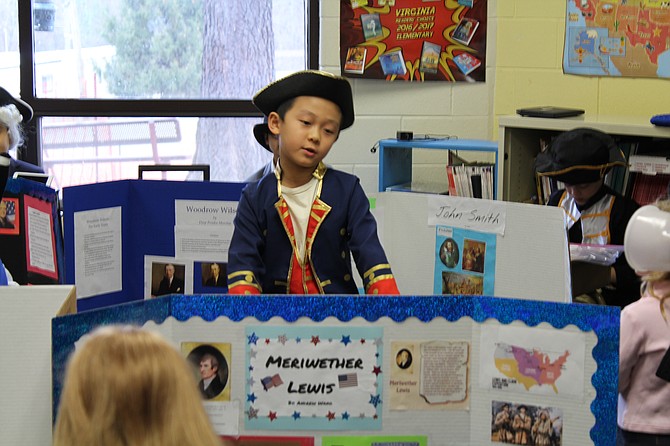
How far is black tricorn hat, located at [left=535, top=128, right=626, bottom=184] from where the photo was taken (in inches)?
114

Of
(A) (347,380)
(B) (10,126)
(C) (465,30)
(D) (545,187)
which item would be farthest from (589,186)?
(B) (10,126)

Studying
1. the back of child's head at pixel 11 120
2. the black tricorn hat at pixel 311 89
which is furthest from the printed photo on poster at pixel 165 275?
the back of child's head at pixel 11 120

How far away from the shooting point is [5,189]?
2.52 metres

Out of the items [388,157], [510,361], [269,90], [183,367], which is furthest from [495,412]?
[388,157]

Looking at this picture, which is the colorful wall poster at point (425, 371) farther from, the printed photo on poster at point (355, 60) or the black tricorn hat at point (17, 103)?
the printed photo on poster at point (355, 60)

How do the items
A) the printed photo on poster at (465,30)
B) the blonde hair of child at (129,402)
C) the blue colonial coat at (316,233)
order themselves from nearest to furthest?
the blonde hair of child at (129,402)
the blue colonial coat at (316,233)
the printed photo on poster at (465,30)

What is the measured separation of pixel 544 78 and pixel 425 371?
9.30ft

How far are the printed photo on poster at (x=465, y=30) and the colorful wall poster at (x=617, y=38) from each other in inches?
16.2

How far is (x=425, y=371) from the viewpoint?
1.51 m

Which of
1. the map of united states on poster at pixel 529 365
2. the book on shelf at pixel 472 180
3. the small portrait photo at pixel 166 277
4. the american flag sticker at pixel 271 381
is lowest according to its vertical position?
the small portrait photo at pixel 166 277

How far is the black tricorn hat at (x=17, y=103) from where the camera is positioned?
3.77 m

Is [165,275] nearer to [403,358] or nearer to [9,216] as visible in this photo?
[9,216]

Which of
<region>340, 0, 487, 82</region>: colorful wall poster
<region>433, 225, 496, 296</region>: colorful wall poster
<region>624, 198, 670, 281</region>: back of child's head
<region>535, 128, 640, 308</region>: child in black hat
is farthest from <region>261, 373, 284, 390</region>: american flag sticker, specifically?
<region>340, 0, 487, 82</region>: colorful wall poster

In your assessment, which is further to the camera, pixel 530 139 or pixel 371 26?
pixel 371 26
